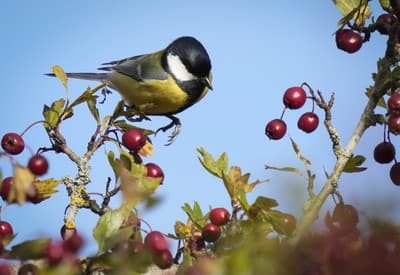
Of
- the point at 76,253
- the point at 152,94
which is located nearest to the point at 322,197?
the point at 76,253

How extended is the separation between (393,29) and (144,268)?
1222 mm

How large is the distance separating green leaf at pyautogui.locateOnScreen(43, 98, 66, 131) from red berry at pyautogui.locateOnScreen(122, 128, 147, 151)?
0.23 meters

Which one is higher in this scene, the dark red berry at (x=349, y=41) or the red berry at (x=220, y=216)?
the dark red berry at (x=349, y=41)

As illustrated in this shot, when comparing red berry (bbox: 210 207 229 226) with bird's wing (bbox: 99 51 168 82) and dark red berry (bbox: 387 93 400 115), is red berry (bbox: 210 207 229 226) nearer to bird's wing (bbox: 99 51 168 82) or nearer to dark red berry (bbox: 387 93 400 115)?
dark red berry (bbox: 387 93 400 115)

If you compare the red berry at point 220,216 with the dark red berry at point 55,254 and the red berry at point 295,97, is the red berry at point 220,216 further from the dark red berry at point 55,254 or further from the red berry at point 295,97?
the dark red berry at point 55,254

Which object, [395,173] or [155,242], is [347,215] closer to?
[155,242]

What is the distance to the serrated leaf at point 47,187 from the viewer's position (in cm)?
146

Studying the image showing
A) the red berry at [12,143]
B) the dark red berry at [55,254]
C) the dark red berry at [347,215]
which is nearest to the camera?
the dark red berry at [55,254]

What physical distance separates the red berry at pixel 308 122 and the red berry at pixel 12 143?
2.90 ft

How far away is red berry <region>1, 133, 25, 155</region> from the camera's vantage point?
1.77m

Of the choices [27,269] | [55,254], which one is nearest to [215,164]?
[27,269]

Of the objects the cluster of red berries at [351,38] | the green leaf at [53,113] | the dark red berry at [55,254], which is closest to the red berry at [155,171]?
the green leaf at [53,113]

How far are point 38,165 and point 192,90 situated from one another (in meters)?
3.41

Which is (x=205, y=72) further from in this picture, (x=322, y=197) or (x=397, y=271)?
(x=397, y=271)
